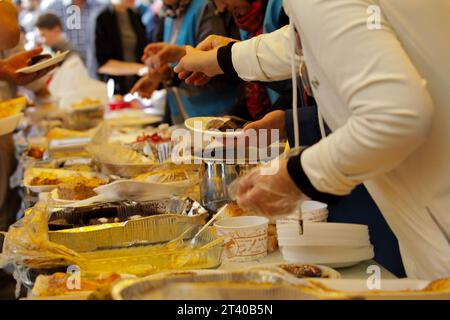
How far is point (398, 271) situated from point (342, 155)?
0.54 meters

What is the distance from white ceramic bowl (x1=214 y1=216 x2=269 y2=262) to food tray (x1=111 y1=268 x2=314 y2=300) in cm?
39

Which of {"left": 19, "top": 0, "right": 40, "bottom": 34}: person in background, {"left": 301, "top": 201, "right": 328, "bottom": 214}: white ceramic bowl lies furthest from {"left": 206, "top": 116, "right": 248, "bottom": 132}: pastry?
{"left": 19, "top": 0, "right": 40, "bottom": 34}: person in background

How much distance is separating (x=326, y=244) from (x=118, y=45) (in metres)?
3.87

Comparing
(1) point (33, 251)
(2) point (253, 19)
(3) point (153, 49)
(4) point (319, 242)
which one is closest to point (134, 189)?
(1) point (33, 251)

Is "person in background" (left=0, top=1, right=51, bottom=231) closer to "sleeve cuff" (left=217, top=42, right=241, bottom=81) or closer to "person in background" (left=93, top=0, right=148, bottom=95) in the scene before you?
"sleeve cuff" (left=217, top=42, right=241, bottom=81)

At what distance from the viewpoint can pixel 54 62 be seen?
7.73 ft

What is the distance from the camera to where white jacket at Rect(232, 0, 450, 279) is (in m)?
0.89

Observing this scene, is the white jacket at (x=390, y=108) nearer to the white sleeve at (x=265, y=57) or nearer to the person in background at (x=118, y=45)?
the white sleeve at (x=265, y=57)

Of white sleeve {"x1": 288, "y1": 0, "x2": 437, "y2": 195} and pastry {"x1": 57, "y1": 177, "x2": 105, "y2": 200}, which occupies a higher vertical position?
white sleeve {"x1": 288, "y1": 0, "x2": 437, "y2": 195}

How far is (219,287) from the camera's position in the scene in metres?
0.86

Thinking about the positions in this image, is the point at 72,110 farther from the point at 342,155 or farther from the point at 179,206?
the point at 342,155

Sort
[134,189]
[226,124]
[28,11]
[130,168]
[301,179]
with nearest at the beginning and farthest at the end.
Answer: [301,179] < [226,124] < [134,189] < [130,168] < [28,11]

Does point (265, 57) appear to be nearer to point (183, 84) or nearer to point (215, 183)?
point (215, 183)
